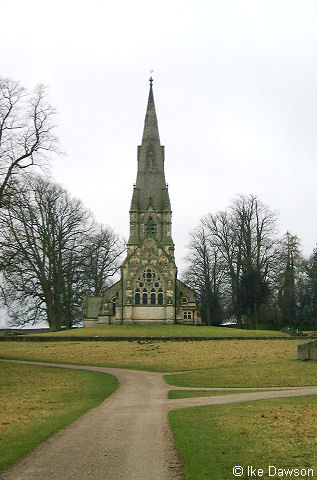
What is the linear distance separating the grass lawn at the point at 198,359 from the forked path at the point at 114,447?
641 cm

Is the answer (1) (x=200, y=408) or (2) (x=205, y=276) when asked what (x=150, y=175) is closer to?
(2) (x=205, y=276)

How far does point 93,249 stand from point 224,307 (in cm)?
2528

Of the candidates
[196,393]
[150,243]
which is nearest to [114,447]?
[196,393]

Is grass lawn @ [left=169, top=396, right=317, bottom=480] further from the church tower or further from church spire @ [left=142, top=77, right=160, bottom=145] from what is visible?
church spire @ [left=142, top=77, right=160, bottom=145]

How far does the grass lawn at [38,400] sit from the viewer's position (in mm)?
12164

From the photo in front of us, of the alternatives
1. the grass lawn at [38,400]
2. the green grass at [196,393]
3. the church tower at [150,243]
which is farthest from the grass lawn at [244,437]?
the church tower at [150,243]

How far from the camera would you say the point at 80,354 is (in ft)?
122

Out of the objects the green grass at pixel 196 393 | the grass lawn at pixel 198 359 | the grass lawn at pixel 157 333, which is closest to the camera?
the green grass at pixel 196 393

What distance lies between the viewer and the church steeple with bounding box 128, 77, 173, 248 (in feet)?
228

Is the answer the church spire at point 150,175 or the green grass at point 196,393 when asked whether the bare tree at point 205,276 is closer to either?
the church spire at point 150,175

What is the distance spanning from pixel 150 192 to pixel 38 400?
5261cm

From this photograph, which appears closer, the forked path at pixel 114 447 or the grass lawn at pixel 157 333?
the forked path at pixel 114 447

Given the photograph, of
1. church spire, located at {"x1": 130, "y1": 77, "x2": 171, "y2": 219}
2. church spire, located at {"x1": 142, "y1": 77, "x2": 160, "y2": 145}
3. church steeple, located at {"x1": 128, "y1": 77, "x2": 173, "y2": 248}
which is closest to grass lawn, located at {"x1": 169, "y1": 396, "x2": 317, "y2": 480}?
church steeple, located at {"x1": 128, "y1": 77, "x2": 173, "y2": 248}

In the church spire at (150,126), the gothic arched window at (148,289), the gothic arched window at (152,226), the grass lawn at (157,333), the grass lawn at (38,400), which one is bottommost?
the grass lawn at (38,400)
